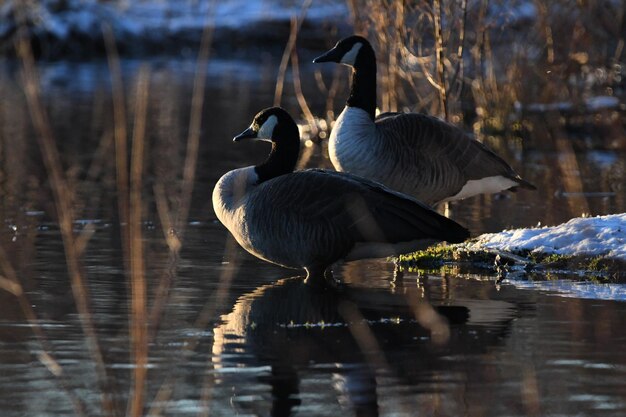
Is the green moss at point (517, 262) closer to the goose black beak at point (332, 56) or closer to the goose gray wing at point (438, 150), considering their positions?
the goose gray wing at point (438, 150)

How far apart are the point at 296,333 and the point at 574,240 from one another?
3013 mm

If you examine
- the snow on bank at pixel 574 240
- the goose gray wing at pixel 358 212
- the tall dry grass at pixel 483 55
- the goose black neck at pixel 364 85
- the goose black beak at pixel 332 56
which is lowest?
the snow on bank at pixel 574 240

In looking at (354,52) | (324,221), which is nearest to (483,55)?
(354,52)

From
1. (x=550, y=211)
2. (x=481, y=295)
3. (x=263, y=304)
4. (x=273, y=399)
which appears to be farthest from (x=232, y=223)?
(x=550, y=211)

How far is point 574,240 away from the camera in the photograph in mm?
9312

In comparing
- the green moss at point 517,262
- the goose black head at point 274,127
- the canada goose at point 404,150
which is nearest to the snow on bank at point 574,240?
the green moss at point 517,262

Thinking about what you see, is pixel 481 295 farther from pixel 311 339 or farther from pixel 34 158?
pixel 34 158

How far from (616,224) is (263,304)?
9.68 feet

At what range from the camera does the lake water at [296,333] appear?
5.69 m

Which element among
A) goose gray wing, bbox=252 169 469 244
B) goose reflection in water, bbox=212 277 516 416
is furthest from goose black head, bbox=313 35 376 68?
goose reflection in water, bbox=212 277 516 416

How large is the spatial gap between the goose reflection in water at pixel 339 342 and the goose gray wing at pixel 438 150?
1912 mm

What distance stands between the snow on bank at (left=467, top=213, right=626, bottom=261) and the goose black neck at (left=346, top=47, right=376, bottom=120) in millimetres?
1622

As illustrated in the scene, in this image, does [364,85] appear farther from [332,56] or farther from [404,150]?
[404,150]

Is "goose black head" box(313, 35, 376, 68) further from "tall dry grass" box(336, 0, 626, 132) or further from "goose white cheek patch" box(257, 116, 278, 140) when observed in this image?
"tall dry grass" box(336, 0, 626, 132)
